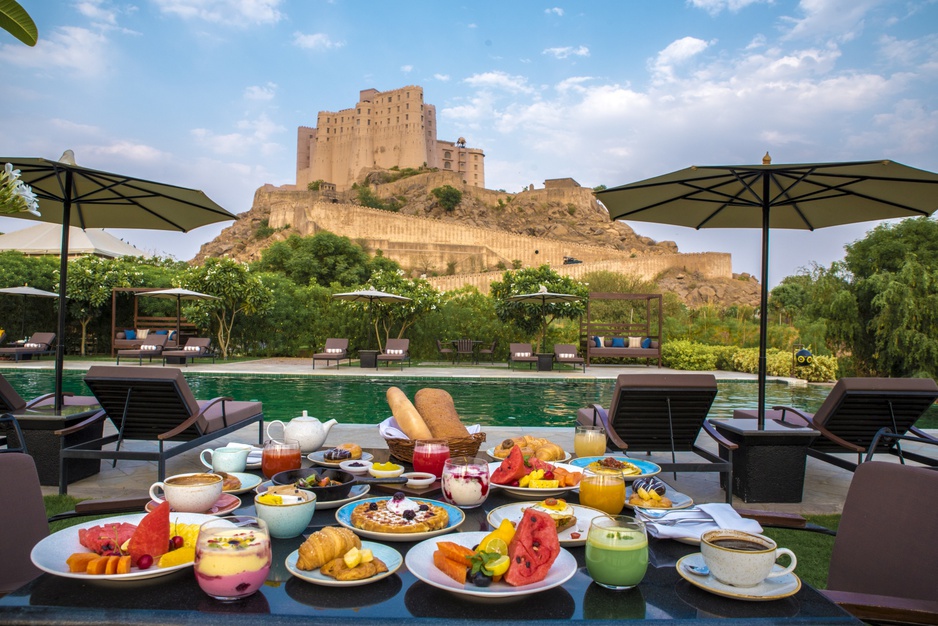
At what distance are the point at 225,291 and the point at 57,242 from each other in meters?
12.3

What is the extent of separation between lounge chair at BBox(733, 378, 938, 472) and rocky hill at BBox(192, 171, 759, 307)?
4698 cm

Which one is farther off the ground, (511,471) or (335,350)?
(511,471)

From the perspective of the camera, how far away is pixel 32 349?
1294 centimetres

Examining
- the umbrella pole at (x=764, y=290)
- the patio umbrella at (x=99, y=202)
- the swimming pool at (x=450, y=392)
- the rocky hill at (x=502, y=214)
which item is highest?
the rocky hill at (x=502, y=214)

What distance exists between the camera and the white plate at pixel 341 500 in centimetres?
133

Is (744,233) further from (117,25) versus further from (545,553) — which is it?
(117,25)

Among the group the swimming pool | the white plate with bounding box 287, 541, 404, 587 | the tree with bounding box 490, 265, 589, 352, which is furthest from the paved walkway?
the tree with bounding box 490, 265, 589, 352

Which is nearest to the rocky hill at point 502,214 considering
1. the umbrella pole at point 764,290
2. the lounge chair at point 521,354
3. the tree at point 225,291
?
the tree at point 225,291

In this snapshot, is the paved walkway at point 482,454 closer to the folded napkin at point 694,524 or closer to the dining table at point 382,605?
the folded napkin at point 694,524

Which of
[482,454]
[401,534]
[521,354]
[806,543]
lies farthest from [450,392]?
[401,534]

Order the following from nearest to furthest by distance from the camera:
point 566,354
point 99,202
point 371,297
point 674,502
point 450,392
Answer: point 674,502
point 99,202
point 450,392
point 566,354
point 371,297

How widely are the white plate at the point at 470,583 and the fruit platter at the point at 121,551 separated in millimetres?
349

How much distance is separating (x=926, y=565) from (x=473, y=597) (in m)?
0.98

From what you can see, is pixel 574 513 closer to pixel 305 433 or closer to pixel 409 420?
pixel 409 420
